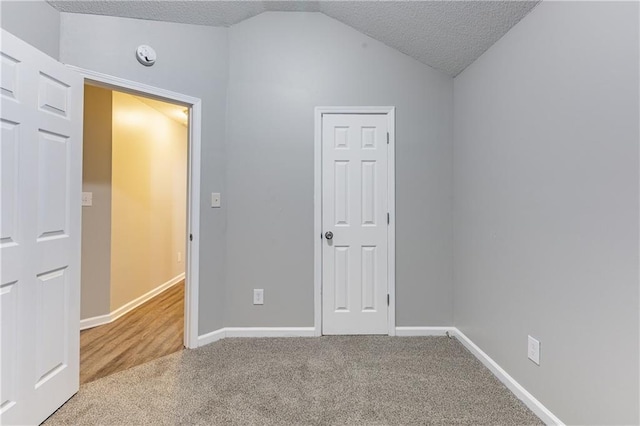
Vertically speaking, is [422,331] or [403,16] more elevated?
[403,16]

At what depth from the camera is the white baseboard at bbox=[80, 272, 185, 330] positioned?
268 centimetres

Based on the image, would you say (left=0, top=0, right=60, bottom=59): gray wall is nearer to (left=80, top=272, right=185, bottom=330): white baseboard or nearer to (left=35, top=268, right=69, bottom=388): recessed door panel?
(left=35, top=268, right=69, bottom=388): recessed door panel

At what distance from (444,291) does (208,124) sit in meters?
2.38

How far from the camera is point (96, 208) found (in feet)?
9.02

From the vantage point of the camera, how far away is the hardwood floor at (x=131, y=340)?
80.4 inches

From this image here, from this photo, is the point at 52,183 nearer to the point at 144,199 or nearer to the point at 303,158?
the point at 303,158

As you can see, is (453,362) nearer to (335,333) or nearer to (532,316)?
(532,316)

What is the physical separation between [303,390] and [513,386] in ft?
4.03

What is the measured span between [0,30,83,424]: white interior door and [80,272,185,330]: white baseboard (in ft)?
3.88

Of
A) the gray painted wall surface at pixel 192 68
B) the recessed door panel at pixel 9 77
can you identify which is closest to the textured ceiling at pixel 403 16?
the gray painted wall surface at pixel 192 68

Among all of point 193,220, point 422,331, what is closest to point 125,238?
point 193,220

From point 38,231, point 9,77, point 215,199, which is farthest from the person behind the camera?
point 215,199

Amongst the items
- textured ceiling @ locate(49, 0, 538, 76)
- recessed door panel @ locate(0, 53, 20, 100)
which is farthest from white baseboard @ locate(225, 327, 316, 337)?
textured ceiling @ locate(49, 0, 538, 76)

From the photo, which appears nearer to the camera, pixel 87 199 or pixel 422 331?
pixel 422 331
